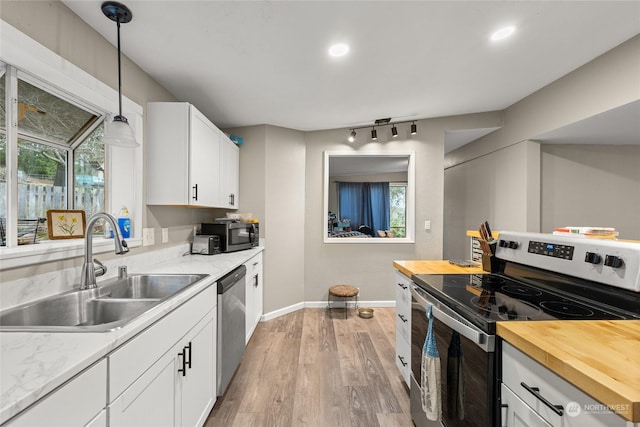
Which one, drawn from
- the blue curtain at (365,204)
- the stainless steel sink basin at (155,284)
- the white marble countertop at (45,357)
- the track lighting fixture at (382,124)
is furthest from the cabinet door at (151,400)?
the blue curtain at (365,204)

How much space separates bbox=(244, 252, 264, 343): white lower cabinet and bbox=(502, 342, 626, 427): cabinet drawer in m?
2.08

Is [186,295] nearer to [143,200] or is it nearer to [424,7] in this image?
[143,200]

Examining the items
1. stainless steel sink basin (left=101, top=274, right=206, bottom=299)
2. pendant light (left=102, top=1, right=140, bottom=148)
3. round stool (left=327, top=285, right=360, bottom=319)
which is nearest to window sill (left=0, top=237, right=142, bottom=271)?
stainless steel sink basin (left=101, top=274, right=206, bottom=299)

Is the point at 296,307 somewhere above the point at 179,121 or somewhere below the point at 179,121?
below

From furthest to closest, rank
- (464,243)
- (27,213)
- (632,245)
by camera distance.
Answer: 1. (464,243)
2. (27,213)
3. (632,245)

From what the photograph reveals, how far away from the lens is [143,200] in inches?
81.7

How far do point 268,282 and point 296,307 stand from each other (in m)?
0.58

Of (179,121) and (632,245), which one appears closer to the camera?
(632,245)

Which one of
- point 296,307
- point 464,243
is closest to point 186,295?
point 296,307

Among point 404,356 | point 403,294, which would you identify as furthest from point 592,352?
point 404,356

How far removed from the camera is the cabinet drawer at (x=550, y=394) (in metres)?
0.61

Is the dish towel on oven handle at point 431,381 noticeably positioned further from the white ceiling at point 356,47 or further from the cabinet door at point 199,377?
the white ceiling at point 356,47

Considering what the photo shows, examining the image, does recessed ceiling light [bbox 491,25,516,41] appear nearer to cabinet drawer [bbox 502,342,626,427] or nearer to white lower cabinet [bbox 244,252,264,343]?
cabinet drawer [bbox 502,342,626,427]

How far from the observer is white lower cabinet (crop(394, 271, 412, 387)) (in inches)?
70.7
